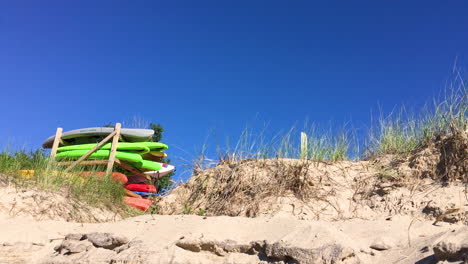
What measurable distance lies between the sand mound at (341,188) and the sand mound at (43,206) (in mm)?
1143

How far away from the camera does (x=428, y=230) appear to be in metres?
2.86

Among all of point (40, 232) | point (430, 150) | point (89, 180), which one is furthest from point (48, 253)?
point (430, 150)

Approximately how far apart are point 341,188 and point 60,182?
3.78m

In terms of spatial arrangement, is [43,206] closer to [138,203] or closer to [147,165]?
[138,203]

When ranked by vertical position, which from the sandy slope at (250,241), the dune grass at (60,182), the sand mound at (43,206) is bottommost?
the sandy slope at (250,241)

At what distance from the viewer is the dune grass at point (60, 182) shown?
5482mm

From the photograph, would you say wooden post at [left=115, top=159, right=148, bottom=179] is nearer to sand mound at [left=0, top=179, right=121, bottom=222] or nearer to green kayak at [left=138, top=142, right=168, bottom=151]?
green kayak at [left=138, top=142, right=168, bottom=151]

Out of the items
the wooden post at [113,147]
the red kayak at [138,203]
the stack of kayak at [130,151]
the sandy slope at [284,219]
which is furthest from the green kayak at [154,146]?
the sandy slope at [284,219]

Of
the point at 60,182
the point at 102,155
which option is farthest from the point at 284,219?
the point at 102,155

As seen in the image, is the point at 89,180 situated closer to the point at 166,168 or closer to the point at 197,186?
the point at 197,186

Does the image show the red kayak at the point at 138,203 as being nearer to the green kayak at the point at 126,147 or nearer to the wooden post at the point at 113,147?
the wooden post at the point at 113,147

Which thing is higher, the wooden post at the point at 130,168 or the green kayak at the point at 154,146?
the green kayak at the point at 154,146

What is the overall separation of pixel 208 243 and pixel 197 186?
76.5 inches

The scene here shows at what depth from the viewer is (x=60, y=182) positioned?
18.9 feet
